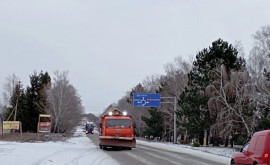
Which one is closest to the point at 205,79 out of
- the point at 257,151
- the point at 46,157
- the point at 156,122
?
the point at 156,122

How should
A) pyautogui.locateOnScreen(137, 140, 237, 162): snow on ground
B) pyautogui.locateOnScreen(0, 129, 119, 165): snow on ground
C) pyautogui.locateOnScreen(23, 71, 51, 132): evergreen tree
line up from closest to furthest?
pyautogui.locateOnScreen(0, 129, 119, 165): snow on ground, pyautogui.locateOnScreen(137, 140, 237, 162): snow on ground, pyautogui.locateOnScreen(23, 71, 51, 132): evergreen tree

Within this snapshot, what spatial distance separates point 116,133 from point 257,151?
18067 millimetres

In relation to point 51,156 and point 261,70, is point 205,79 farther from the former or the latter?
point 51,156

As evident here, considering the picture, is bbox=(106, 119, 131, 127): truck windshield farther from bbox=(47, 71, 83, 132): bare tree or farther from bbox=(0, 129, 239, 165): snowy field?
bbox=(47, 71, 83, 132): bare tree

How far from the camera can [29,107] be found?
70312mm

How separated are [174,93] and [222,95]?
75.5ft

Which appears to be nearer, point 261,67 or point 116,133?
point 116,133

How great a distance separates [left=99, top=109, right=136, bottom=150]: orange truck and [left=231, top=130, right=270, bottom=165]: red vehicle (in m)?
16.4

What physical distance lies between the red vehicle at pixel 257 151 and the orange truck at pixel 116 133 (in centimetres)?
1640

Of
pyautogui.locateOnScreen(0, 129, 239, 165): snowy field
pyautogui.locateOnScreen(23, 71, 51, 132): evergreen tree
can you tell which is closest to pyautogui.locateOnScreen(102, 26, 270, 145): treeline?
pyautogui.locateOnScreen(0, 129, 239, 165): snowy field

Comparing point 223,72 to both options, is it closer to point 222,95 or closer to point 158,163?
point 222,95

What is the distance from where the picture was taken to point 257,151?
11805mm

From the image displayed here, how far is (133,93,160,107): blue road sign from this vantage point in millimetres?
47094

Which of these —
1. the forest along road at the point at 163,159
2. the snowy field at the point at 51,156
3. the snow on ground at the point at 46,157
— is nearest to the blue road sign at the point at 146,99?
the snowy field at the point at 51,156
